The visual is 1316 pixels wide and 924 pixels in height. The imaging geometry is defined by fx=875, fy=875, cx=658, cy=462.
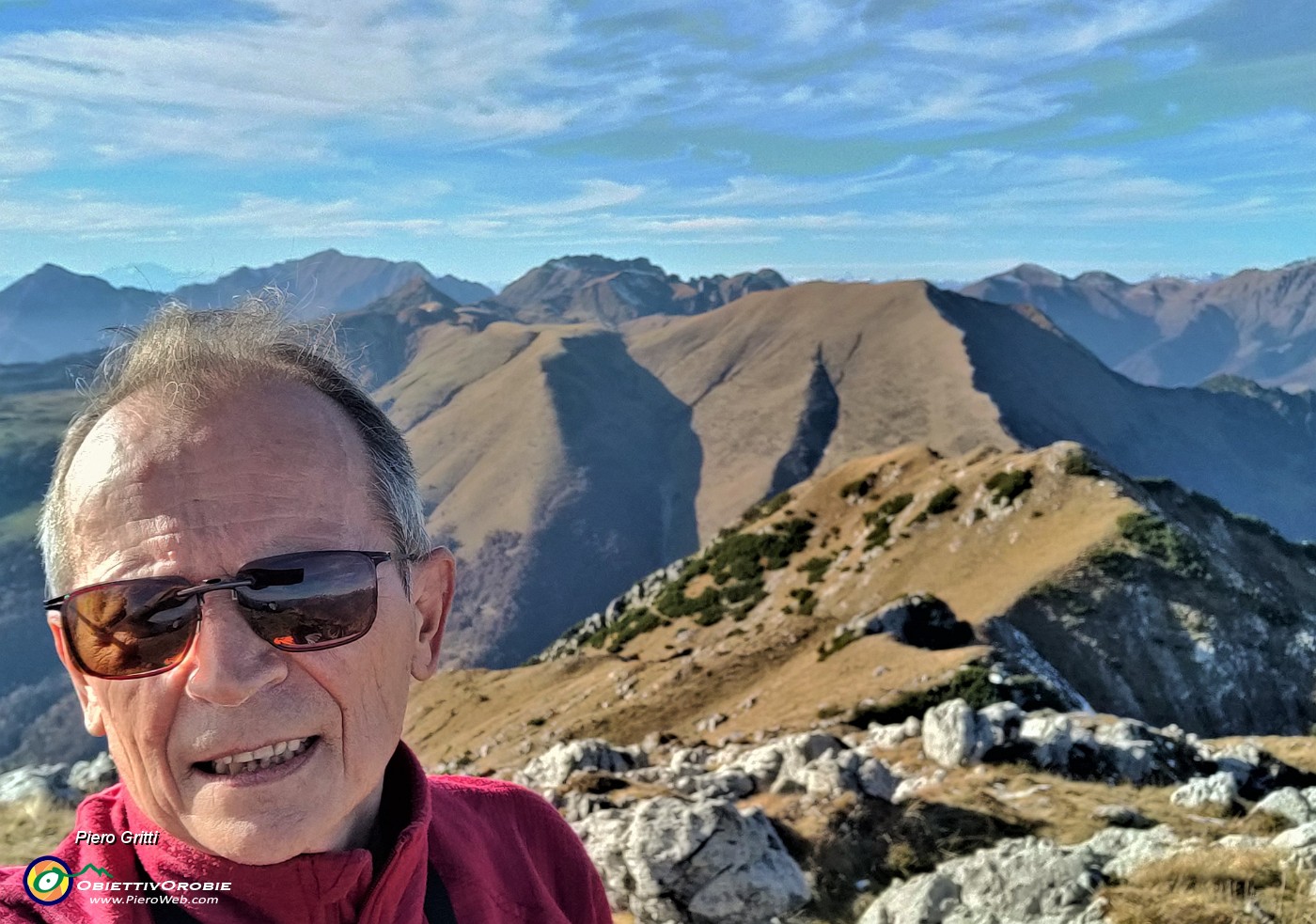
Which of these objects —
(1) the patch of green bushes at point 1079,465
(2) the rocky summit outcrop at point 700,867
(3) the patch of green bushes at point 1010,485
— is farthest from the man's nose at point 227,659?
(1) the patch of green bushes at point 1079,465

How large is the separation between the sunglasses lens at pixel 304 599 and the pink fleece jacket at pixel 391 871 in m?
0.65

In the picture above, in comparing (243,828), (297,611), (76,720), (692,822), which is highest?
(297,611)

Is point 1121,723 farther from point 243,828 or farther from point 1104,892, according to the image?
point 243,828

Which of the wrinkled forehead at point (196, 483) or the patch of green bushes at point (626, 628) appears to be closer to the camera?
the wrinkled forehead at point (196, 483)

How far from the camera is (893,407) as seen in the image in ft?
641

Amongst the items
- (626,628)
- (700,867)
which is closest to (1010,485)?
(626,628)

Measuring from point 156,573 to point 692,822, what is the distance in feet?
33.5

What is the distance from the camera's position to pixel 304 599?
8.75ft

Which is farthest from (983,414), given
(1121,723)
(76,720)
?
(76,720)

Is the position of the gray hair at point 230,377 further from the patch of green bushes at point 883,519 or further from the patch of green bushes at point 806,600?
the patch of green bushes at point 883,519

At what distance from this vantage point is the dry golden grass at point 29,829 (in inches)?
368

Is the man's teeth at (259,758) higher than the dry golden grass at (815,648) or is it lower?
higher

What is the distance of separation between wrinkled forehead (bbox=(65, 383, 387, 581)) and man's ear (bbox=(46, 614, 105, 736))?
18 cm

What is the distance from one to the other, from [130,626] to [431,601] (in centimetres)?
103
